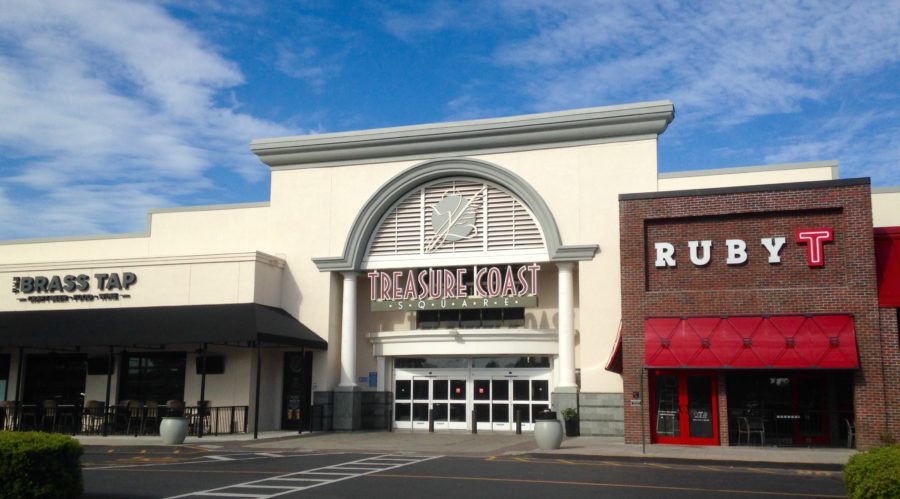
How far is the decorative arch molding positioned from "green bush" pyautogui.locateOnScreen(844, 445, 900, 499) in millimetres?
18592

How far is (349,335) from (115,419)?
28.9 feet

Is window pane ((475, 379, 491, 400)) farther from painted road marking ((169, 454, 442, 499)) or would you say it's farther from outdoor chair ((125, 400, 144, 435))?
outdoor chair ((125, 400, 144, 435))

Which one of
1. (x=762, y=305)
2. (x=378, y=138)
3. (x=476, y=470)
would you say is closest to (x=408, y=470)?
(x=476, y=470)

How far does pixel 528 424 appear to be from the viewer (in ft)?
102

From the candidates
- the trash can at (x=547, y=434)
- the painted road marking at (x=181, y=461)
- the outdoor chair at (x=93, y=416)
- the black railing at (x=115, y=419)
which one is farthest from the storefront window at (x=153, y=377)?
the trash can at (x=547, y=434)

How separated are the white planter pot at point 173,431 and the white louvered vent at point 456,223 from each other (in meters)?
9.82

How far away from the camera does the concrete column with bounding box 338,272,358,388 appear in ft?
105

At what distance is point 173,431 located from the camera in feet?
85.0

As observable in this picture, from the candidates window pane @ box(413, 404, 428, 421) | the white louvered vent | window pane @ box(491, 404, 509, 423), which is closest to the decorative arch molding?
the white louvered vent

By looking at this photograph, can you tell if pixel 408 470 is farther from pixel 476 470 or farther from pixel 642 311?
pixel 642 311

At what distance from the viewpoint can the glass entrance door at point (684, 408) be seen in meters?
24.2

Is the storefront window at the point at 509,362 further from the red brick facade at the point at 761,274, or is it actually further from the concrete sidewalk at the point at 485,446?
the red brick facade at the point at 761,274

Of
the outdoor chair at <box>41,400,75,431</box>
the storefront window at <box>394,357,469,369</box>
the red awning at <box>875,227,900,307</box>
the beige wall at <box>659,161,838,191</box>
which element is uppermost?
the beige wall at <box>659,161,838,191</box>

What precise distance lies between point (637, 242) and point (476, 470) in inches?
386
